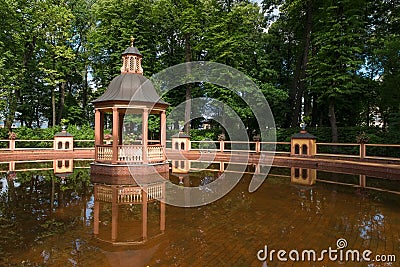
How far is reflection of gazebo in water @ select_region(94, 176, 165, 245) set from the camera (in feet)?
15.1

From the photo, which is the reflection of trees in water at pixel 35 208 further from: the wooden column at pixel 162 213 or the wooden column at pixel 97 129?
the wooden column at pixel 97 129

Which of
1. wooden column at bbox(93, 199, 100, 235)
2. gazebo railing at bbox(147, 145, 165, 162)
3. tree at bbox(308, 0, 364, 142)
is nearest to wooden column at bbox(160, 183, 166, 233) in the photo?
wooden column at bbox(93, 199, 100, 235)

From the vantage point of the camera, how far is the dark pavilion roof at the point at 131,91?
11297 mm

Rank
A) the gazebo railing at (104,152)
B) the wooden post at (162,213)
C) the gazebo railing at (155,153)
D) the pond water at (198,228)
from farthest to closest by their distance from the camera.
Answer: the gazebo railing at (155,153) < the gazebo railing at (104,152) < the wooden post at (162,213) < the pond water at (198,228)

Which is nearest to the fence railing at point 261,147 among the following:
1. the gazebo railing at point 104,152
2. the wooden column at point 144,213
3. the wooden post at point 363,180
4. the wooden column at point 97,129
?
the gazebo railing at point 104,152

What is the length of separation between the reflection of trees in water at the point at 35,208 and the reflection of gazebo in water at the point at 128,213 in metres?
0.46

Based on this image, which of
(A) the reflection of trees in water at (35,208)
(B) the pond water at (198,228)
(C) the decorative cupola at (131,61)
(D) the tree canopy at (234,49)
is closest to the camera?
(B) the pond water at (198,228)

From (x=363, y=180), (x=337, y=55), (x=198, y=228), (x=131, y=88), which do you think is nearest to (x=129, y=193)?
(x=198, y=228)

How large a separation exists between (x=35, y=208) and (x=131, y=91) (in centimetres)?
637

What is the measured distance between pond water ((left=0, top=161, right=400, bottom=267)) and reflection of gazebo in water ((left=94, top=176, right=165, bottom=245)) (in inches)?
0.8

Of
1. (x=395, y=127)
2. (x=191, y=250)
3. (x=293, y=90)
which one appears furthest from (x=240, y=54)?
(x=191, y=250)

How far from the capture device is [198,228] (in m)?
5.03

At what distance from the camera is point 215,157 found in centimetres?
1827

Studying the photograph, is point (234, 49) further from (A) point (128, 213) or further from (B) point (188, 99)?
(A) point (128, 213)
